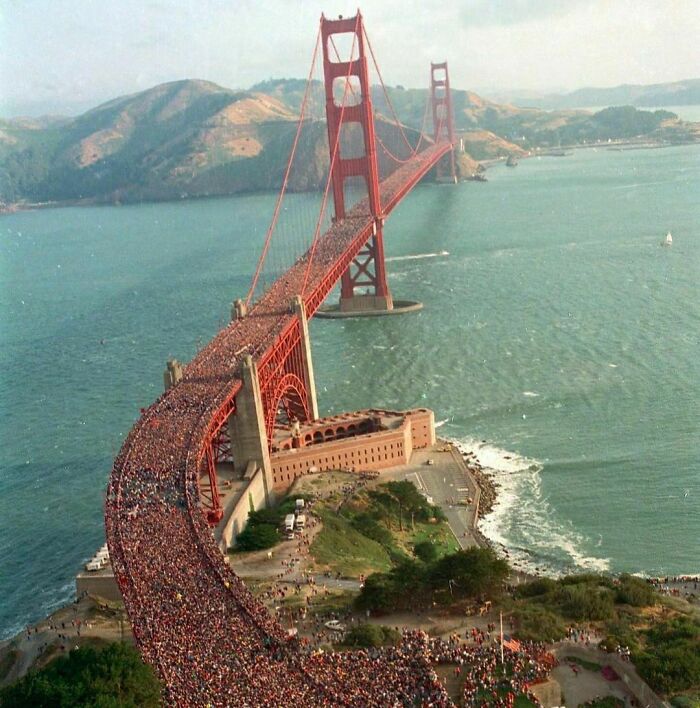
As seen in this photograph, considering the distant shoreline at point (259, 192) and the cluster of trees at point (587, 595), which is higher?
the cluster of trees at point (587, 595)

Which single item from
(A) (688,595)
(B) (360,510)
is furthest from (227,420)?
(A) (688,595)

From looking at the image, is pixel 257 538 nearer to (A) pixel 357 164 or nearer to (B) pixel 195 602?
(B) pixel 195 602

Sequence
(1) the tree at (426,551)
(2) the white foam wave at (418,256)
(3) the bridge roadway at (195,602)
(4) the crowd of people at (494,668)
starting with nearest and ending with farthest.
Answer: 1. (3) the bridge roadway at (195,602)
2. (4) the crowd of people at (494,668)
3. (1) the tree at (426,551)
4. (2) the white foam wave at (418,256)

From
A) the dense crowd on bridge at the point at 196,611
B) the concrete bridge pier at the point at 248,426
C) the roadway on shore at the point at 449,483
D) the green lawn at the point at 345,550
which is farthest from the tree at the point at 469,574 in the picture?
the concrete bridge pier at the point at 248,426

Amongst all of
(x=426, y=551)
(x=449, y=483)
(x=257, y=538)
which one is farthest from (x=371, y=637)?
(x=449, y=483)

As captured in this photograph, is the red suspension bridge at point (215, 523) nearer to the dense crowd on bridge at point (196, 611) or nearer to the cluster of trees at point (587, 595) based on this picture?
the dense crowd on bridge at point (196, 611)

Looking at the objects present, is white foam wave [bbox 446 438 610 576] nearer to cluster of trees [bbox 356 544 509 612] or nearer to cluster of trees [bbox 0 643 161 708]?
cluster of trees [bbox 356 544 509 612]

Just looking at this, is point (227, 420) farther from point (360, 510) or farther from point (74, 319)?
point (74, 319)

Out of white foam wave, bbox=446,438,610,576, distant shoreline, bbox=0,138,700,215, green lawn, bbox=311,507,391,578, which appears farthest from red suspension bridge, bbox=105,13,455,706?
distant shoreline, bbox=0,138,700,215
